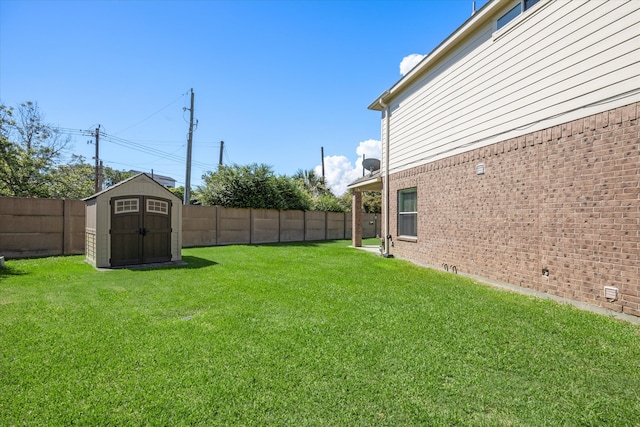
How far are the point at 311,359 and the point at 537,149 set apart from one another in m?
5.13

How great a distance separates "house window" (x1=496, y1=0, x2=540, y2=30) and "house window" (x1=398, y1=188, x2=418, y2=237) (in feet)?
14.1

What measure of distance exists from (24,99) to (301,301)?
71.5 ft

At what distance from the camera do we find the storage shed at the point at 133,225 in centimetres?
778

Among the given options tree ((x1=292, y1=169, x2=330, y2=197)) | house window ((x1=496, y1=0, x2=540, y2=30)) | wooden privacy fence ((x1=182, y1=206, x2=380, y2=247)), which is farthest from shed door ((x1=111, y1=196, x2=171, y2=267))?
tree ((x1=292, y1=169, x2=330, y2=197))

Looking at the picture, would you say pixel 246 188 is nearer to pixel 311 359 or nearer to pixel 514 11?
pixel 514 11

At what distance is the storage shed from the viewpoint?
25.5 feet

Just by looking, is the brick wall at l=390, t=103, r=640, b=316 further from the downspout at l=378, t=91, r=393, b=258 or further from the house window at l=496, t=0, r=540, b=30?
the downspout at l=378, t=91, r=393, b=258

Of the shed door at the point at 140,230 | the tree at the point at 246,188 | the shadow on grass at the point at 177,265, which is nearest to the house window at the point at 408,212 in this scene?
the shadow on grass at the point at 177,265

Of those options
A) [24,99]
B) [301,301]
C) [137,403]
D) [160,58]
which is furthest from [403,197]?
[24,99]

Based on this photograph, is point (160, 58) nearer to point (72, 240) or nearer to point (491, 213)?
point (72, 240)

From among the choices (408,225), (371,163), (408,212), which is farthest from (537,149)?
(371,163)

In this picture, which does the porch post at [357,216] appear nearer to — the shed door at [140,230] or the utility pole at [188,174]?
the shed door at [140,230]

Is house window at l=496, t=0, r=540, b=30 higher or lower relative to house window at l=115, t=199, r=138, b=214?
higher

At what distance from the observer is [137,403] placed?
6.83 ft
